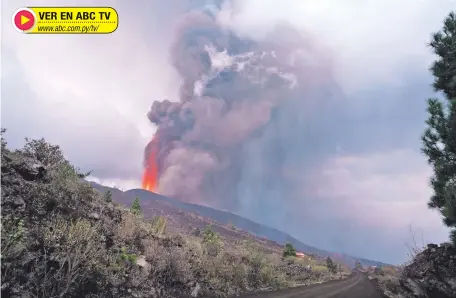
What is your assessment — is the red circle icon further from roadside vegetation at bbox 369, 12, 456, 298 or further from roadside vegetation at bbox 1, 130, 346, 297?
roadside vegetation at bbox 369, 12, 456, 298

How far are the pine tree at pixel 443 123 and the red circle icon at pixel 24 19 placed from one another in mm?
12667

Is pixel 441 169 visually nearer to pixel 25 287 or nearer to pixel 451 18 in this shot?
pixel 451 18

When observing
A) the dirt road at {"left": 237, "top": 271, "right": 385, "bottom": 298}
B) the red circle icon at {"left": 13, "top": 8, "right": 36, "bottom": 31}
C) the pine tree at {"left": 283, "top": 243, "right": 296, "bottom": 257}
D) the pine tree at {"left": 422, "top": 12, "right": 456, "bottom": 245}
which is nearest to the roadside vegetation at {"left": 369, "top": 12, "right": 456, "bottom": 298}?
the pine tree at {"left": 422, "top": 12, "right": 456, "bottom": 245}

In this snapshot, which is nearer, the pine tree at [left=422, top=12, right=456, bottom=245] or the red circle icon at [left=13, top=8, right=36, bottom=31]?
the red circle icon at [left=13, top=8, right=36, bottom=31]

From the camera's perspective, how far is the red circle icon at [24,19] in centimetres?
870

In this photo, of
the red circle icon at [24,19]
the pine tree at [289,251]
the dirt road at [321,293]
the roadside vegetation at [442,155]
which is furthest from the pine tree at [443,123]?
the pine tree at [289,251]

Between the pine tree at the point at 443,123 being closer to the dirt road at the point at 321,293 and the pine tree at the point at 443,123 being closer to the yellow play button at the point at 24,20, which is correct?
the dirt road at the point at 321,293

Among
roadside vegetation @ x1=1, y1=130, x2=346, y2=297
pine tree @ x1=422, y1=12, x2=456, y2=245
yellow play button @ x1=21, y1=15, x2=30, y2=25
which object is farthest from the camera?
pine tree @ x1=422, y1=12, x2=456, y2=245

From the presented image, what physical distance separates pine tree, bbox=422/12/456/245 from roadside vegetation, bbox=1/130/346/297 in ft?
32.6

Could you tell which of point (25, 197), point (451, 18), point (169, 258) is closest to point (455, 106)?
point (451, 18)

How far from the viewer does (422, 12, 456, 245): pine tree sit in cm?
1230

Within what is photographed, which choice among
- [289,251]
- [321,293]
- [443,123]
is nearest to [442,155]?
[443,123]

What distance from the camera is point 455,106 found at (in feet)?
36.2

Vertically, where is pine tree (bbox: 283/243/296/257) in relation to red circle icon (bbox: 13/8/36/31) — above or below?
above
